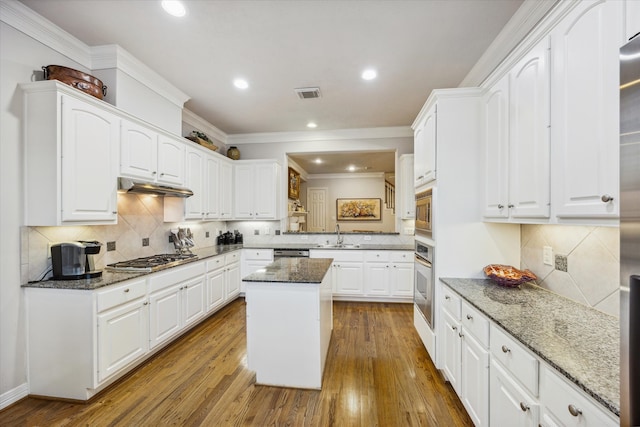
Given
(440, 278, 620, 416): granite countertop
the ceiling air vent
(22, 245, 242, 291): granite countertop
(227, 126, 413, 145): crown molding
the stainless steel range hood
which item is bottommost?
(440, 278, 620, 416): granite countertop

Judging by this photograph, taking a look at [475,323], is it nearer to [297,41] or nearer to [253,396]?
[253,396]

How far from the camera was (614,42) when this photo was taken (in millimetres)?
1016

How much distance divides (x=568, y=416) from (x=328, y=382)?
1657 mm

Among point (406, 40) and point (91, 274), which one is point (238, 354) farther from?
point (406, 40)

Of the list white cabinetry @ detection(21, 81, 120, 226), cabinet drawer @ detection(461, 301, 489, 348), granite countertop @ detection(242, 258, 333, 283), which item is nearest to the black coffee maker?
white cabinetry @ detection(21, 81, 120, 226)

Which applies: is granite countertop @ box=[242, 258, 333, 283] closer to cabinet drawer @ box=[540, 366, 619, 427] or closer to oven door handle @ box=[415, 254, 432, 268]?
oven door handle @ box=[415, 254, 432, 268]

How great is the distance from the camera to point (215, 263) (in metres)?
3.59

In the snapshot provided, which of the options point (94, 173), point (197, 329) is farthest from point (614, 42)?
point (197, 329)

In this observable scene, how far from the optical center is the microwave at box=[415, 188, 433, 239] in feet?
7.66

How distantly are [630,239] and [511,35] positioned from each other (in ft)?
7.57

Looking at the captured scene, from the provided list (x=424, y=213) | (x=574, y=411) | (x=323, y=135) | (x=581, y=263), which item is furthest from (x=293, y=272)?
(x=323, y=135)

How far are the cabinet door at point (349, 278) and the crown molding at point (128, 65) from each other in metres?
3.24

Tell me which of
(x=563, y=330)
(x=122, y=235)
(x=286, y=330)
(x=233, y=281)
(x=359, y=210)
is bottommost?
(x=233, y=281)

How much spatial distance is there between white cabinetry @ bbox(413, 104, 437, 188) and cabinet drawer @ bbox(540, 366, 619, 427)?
62.6 inches
